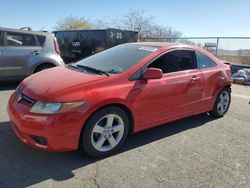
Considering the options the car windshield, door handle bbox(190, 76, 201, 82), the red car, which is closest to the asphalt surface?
the red car

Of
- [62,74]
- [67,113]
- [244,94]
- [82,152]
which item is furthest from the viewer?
[244,94]

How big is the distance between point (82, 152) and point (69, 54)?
8465 millimetres

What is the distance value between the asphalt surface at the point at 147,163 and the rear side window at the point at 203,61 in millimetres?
1172

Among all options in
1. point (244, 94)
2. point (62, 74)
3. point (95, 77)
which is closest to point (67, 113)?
point (95, 77)

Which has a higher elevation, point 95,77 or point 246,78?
point 95,77

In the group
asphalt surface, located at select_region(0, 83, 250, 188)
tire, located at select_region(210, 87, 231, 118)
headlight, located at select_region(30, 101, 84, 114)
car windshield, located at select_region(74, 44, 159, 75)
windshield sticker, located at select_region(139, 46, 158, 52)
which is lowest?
asphalt surface, located at select_region(0, 83, 250, 188)

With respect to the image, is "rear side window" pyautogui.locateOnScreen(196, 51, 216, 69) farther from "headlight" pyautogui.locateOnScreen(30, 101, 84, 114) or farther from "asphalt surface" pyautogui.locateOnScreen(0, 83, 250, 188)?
"headlight" pyautogui.locateOnScreen(30, 101, 84, 114)

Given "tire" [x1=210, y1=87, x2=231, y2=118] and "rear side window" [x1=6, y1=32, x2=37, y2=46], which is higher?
"rear side window" [x1=6, y1=32, x2=37, y2=46]

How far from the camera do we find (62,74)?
411 centimetres

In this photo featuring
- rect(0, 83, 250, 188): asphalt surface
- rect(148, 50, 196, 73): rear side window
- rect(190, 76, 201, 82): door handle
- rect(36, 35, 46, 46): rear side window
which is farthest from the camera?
rect(36, 35, 46, 46): rear side window

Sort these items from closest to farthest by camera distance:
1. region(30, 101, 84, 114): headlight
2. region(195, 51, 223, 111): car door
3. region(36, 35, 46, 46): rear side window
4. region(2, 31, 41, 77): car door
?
region(30, 101, 84, 114): headlight
region(195, 51, 223, 111): car door
region(2, 31, 41, 77): car door
region(36, 35, 46, 46): rear side window

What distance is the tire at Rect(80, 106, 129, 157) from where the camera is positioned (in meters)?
3.52

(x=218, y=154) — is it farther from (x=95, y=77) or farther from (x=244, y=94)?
(x=244, y=94)

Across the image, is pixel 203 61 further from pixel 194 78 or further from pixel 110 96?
pixel 110 96
